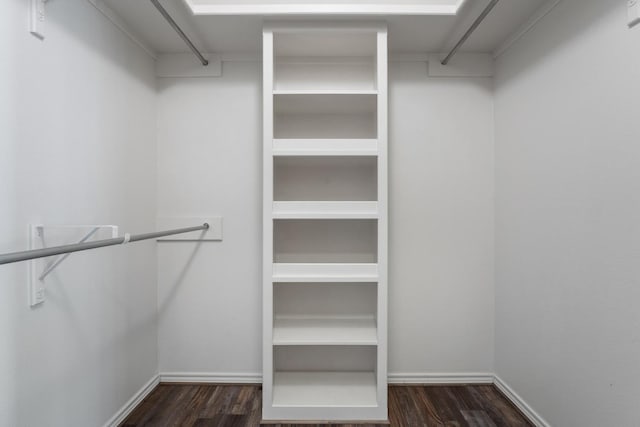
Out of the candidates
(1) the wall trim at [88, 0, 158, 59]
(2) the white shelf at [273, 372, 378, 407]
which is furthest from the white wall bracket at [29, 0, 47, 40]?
(2) the white shelf at [273, 372, 378, 407]

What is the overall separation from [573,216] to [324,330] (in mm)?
1420

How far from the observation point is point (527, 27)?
1787 mm

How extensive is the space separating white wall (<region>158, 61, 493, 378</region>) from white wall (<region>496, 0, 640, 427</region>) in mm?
204

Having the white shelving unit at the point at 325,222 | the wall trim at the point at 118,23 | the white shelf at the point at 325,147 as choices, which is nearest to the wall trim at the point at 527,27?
the white shelving unit at the point at 325,222

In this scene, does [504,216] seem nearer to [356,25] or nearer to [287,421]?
[356,25]

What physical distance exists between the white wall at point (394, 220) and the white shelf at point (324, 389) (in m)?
0.24

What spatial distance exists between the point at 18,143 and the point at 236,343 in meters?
1.60

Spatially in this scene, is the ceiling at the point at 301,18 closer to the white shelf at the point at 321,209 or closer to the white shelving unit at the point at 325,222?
the white shelving unit at the point at 325,222

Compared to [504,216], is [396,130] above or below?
above

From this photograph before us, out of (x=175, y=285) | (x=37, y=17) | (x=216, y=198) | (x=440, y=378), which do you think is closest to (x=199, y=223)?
(x=216, y=198)

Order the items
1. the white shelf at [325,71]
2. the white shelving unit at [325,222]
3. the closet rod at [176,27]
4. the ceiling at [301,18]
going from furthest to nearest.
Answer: the white shelf at [325,71], the white shelving unit at [325,222], the ceiling at [301,18], the closet rod at [176,27]

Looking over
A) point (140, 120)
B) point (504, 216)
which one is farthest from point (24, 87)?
point (504, 216)

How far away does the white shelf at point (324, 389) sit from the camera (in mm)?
1841

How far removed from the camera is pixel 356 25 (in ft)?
5.92
